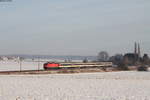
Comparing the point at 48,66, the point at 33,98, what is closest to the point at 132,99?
the point at 33,98

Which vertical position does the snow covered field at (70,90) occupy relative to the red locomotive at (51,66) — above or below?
below

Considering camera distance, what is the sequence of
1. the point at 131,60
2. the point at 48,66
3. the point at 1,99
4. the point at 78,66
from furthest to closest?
the point at 131,60 → the point at 78,66 → the point at 48,66 → the point at 1,99

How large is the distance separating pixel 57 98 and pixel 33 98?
1.35 m

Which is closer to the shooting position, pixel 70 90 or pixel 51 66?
pixel 70 90

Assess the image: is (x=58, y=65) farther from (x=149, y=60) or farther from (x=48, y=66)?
(x=149, y=60)

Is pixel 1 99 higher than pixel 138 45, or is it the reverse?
pixel 138 45

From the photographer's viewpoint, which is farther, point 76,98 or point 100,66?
point 100,66

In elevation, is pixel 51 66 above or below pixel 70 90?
above

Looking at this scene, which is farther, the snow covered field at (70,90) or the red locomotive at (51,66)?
the red locomotive at (51,66)

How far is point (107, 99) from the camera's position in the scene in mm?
18125

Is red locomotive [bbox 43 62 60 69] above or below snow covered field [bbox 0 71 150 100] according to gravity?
above

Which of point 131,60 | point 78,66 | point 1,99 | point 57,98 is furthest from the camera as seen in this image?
point 131,60

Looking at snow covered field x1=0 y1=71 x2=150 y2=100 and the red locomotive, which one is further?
the red locomotive

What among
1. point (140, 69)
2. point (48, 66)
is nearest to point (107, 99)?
point (48, 66)
